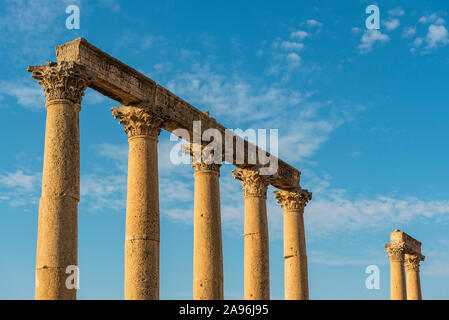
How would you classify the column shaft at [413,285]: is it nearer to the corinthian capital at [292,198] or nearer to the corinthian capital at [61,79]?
the corinthian capital at [292,198]

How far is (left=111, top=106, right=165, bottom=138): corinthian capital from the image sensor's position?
36156mm

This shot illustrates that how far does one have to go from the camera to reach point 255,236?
4594cm

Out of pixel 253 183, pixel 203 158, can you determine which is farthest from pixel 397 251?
pixel 203 158

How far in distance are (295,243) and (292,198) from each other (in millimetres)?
3566

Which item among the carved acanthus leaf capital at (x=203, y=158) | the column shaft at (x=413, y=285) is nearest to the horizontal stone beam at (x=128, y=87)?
the carved acanthus leaf capital at (x=203, y=158)

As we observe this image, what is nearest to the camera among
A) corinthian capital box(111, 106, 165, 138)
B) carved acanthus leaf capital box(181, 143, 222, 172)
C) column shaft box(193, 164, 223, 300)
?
corinthian capital box(111, 106, 165, 138)

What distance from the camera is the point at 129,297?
3356 cm

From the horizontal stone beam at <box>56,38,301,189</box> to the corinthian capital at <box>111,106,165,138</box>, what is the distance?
41 centimetres

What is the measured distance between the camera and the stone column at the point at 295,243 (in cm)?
4966

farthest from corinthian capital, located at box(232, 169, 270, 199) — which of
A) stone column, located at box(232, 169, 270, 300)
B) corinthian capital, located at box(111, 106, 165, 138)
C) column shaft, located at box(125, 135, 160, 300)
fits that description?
column shaft, located at box(125, 135, 160, 300)

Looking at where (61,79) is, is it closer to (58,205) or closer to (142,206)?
(58,205)

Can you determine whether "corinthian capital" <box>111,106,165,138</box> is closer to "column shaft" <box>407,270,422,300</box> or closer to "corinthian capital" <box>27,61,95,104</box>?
"corinthian capital" <box>27,61,95,104</box>
